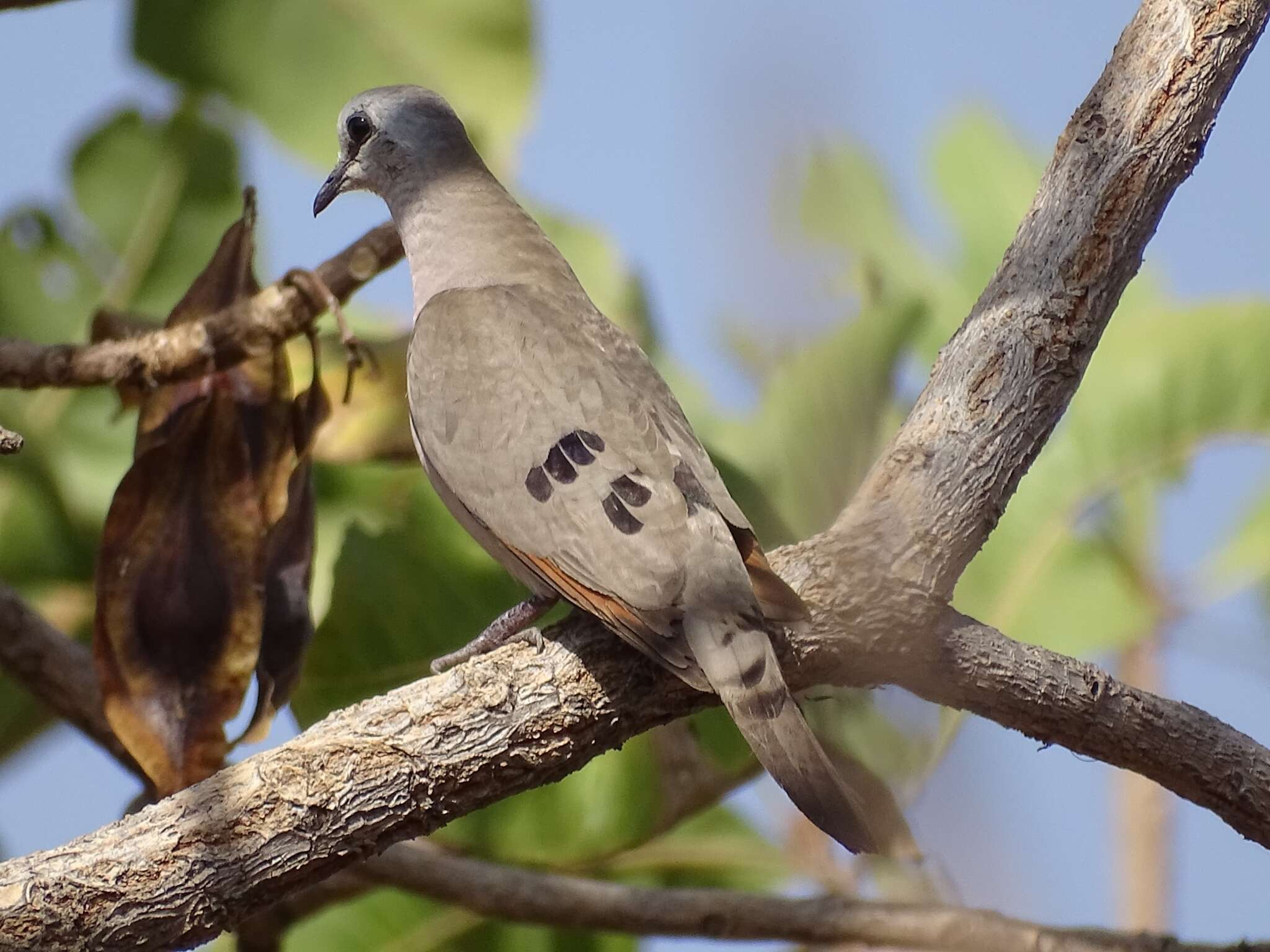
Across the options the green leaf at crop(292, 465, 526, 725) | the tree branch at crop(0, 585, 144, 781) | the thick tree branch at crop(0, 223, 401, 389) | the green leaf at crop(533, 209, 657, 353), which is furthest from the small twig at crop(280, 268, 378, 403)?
the green leaf at crop(533, 209, 657, 353)

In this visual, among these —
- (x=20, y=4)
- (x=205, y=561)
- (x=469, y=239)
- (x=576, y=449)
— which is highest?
(x=20, y=4)

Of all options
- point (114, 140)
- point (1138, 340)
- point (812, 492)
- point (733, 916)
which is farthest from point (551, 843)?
point (114, 140)

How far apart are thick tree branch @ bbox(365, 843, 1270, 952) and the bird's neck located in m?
1.31

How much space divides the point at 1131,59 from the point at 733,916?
2.00 m

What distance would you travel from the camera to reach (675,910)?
351 cm

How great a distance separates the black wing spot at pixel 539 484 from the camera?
2.68 meters

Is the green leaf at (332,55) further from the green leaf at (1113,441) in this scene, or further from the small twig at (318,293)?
the green leaf at (1113,441)

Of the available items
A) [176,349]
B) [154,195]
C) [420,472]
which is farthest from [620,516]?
[154,195]

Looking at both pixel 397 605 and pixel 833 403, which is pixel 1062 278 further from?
pixel 397 605

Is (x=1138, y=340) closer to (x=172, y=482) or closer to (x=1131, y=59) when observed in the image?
(x=1131, y=59)

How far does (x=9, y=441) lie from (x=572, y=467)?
0.94 metres

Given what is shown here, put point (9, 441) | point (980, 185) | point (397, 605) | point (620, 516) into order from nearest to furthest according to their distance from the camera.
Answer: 1. point (9, 441)
2. point (620, 516)
3. point (397, 605)
4. point (980, 185)

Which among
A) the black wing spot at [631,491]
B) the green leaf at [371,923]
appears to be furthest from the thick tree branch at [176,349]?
the green leaf at [371,923]

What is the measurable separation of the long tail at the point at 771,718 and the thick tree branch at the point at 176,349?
4.39ft
